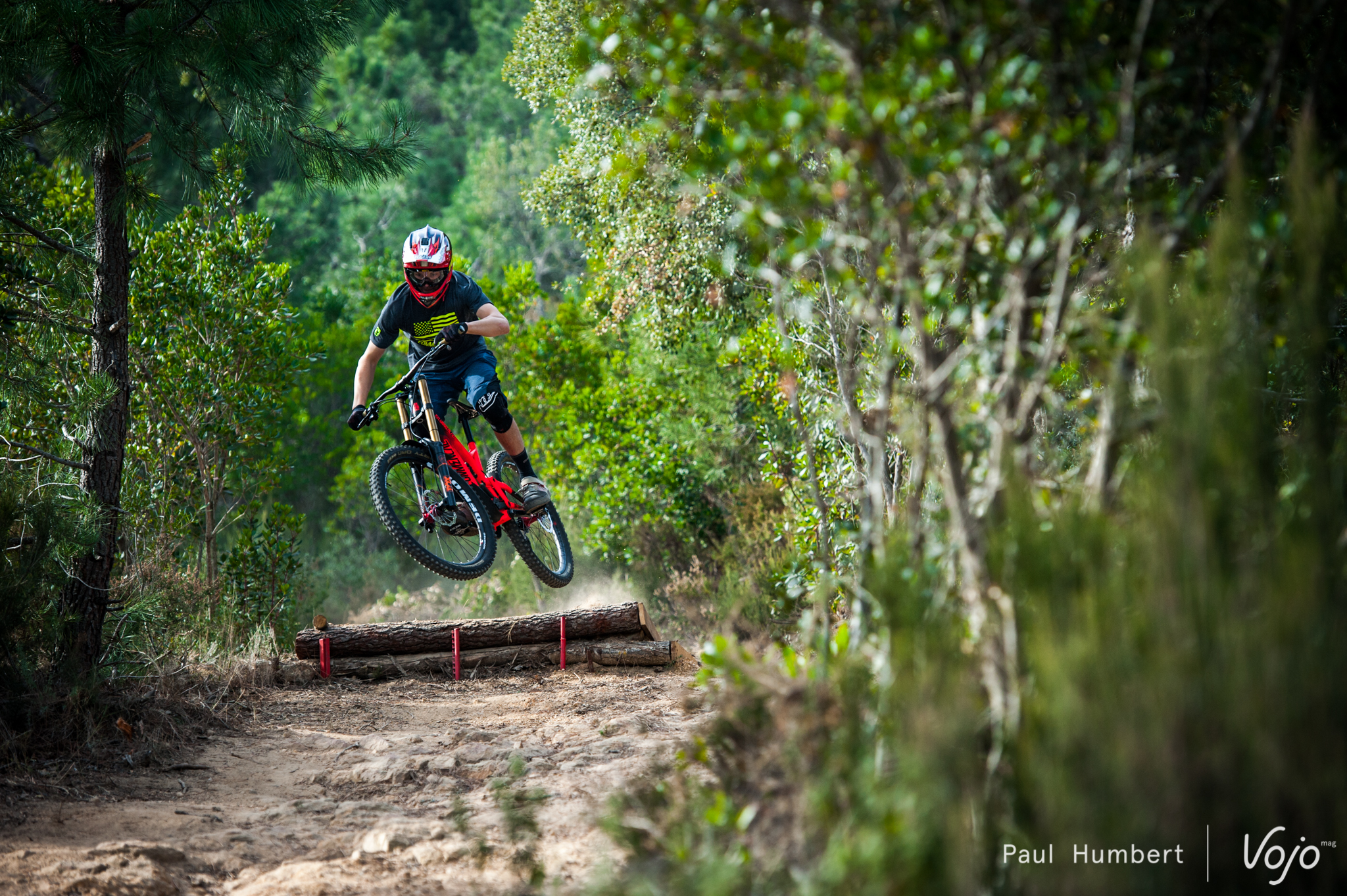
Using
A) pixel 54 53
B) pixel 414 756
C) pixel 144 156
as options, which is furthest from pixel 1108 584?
pixel 144 156

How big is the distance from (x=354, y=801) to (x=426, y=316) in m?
2.92

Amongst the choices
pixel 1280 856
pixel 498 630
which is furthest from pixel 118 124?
pixel 1280 856

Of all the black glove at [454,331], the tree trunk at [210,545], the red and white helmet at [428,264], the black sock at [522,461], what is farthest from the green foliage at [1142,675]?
the tree trunk at [210,545]

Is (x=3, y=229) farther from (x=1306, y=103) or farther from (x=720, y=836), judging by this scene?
(x=1306, y=103)

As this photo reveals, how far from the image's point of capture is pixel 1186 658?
1776mm

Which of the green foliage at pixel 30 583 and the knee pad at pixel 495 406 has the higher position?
the knee pad at pixel 495 406

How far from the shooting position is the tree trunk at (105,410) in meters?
5.21

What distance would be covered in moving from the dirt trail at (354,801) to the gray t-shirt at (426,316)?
7.27 feet

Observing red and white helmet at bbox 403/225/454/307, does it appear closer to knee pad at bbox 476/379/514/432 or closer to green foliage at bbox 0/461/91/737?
knee pad at bbox 476/379/514/432

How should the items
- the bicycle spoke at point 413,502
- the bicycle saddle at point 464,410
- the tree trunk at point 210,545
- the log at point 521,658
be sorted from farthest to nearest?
the tree trunk at point 210,545 → the log at point 521,658 → the bicycle saddle at point 464,410 → the bicycle spoke at point 413,502

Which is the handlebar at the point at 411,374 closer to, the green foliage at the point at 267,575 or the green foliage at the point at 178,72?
the green foliage at the point at 178,72

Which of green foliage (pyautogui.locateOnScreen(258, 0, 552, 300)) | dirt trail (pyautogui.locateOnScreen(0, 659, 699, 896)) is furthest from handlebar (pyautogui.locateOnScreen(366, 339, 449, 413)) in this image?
green foliage (pyautogui.locateOnScreen(258, 0, 552, 300))

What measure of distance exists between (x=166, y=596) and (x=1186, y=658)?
259 inches

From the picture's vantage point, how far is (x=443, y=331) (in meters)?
5.68
